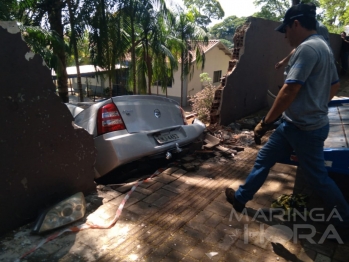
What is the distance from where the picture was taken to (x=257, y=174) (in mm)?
2988

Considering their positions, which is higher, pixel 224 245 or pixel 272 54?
pixel 272 54

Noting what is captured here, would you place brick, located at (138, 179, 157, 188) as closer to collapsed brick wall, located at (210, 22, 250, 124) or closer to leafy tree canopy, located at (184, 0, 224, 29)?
collapsed brick wall, located at (210, 22, 250, 124)

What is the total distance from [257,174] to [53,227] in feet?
6.52

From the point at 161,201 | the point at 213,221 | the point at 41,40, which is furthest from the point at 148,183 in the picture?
the point at 41,40

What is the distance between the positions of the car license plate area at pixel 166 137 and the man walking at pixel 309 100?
1.69m

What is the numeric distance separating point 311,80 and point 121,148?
7.31 ft

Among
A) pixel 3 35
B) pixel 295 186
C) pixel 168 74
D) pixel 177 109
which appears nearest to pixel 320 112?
pixel 295 186

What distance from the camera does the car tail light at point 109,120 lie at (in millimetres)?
3805

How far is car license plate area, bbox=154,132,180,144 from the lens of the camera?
410 cm

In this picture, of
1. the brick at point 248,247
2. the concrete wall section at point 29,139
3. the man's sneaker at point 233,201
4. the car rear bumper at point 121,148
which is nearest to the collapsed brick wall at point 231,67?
the car rear bumper at point 121,148

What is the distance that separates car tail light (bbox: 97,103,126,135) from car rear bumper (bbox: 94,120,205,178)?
2.8 inches

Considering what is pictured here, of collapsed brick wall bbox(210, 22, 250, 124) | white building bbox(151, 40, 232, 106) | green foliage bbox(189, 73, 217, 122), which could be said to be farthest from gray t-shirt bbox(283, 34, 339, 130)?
white building bbox(151, 40, 232, 106)

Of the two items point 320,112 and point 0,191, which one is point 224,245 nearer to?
point 320,112

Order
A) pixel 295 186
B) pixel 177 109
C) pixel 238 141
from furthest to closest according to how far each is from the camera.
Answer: pixel 238 141 < pixel 177 109 < pixel 295 186
